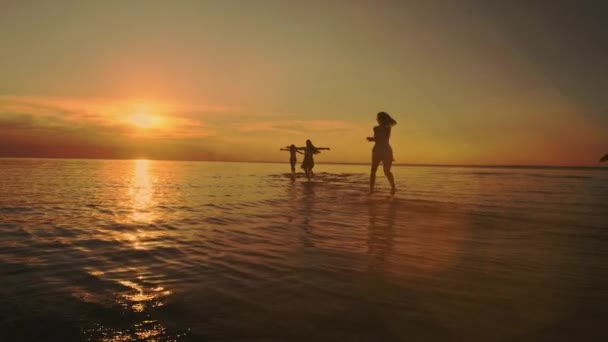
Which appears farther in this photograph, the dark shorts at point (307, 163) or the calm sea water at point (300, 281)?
the dark shorts at point (307, 163)

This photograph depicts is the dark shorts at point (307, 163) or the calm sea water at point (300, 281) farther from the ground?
Result: the dark shorts at point (307, 163)

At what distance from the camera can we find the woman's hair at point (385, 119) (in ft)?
45.9

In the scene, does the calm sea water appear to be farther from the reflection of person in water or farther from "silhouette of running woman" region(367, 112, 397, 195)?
"silhouette of running woman" region(367, 112, 397, 195)

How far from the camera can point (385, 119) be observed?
551 inches

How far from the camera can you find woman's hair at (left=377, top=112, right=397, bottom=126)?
45.9ft

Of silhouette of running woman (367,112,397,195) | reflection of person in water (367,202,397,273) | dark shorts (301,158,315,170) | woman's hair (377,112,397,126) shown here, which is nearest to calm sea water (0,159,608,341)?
reflection of person in water (367,202,397,273)

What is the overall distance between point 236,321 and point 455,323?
1.56m

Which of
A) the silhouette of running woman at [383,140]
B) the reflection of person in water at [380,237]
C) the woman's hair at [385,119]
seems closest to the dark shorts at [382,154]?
the silhouette of running woman at [383,140]

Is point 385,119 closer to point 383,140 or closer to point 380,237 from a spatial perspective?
point 383,140

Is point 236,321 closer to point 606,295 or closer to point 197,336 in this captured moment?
Answer: point 197,336

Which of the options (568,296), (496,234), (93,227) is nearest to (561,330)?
(568,296)

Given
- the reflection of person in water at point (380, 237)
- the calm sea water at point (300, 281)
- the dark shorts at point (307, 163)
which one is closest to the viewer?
the calm sea water at point (300, 281)

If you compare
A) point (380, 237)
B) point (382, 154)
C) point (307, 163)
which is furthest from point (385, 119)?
point (307, 163)

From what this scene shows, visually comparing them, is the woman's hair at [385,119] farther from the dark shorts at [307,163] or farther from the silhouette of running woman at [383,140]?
the dark shorts at [307,163]
